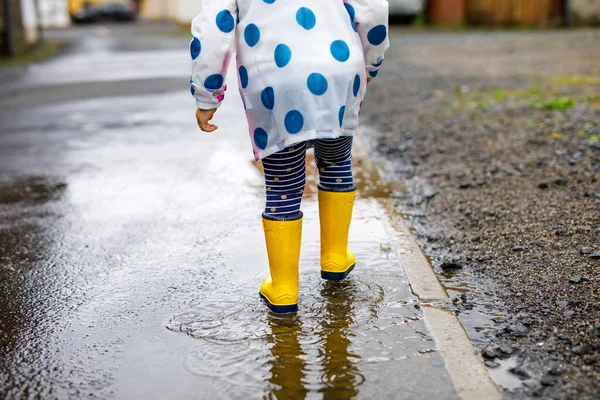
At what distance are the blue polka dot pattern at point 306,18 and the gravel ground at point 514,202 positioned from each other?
1282mm

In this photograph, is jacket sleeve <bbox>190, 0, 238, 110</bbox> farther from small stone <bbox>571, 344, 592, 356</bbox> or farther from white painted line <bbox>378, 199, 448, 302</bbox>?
small stone <bbox>571, 344, 592, 356</bbox>

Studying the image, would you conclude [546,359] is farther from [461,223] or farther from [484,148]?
[484,148]

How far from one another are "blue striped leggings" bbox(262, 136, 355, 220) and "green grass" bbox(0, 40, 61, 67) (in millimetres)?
14732

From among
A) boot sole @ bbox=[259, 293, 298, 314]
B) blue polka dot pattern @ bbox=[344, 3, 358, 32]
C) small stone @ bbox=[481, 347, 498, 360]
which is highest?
blue polka dot pattern @ bbox=[344, 3, 358, 32]

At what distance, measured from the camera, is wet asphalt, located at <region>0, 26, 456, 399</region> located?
2709 mm

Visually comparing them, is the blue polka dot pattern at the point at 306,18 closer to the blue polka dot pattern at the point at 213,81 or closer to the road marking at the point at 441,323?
the blue polka dot pattern at the point at 213,81

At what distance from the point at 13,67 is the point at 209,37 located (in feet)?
47.2

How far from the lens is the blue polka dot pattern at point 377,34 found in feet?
10.6

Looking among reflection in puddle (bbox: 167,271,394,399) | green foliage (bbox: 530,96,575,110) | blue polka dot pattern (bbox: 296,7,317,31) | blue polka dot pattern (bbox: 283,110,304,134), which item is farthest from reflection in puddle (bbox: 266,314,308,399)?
green foliage (bbox: 530,96,575,110)

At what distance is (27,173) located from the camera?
626 centimetres

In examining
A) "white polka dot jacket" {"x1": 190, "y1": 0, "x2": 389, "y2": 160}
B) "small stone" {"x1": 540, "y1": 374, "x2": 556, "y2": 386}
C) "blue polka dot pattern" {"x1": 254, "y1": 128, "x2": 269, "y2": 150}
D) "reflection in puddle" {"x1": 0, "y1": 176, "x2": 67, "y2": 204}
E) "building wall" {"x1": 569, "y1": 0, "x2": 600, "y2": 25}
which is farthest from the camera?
"building wall" {"x1": 569, "y1": 0, "x2": 600, "y2": 25}

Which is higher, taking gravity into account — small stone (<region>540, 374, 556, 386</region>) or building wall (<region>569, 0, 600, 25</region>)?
small stone (<region>540, 374, 556, 386</region>)

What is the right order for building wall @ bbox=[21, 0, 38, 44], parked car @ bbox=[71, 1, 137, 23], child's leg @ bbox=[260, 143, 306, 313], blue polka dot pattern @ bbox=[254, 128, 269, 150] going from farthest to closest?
parked car @ bbox=[71, 1, 137, 23] < building wall @ bbox=[21, 0, 38, 44] < child's leg @ bbox=[260, 143, 306, 313] < blue polka dot pattern @ bbox=[254, 128, 269, 150]

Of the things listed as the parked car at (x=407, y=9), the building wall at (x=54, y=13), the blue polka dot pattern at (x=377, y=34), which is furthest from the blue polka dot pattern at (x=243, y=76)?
the building wall at (x=54, y=13)
